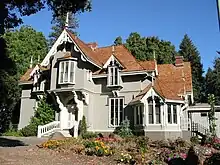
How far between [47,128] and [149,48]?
117ft

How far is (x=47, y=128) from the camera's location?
25234mm

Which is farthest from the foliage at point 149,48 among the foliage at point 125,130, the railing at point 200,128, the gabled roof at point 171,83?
the foliage at point 125,130

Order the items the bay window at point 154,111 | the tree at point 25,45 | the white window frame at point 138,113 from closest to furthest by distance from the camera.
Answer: the bay window at point 154,111 → the white window frame at point 138,113 → the tree at point 25,45

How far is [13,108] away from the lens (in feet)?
118

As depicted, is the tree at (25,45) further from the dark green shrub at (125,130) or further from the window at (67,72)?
the dark green shrub at (125,130)

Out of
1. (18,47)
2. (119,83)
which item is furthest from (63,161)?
(18,47)

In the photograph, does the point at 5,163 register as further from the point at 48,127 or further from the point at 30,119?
the point at 30,119

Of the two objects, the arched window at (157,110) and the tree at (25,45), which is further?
the tree at (25,45)

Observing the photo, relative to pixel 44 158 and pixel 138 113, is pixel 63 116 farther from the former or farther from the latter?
pixel 44 158

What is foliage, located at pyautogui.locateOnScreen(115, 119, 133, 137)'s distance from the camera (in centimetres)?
2385

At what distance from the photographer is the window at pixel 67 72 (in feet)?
85.5

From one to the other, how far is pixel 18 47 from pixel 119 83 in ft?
97.0

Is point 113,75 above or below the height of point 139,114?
above

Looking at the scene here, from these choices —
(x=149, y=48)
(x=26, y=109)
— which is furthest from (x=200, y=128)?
(x=149, y=48)
